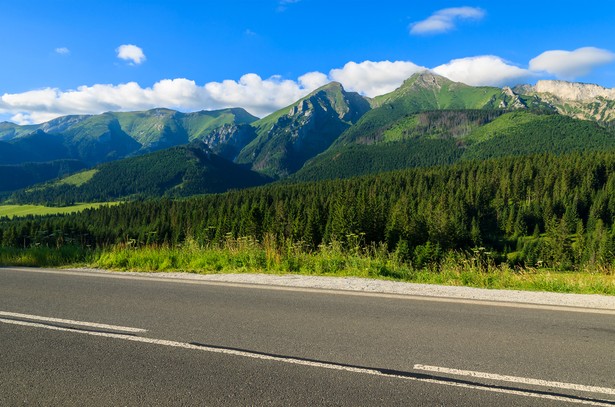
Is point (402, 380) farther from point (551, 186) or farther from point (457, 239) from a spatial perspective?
point (551, 186)

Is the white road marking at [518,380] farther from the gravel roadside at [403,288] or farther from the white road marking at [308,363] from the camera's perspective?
the gravel roadside at [403,288]

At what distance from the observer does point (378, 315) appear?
7570 millimetres

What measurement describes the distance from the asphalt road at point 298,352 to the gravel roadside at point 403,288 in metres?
0.73

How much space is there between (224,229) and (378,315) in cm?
7569

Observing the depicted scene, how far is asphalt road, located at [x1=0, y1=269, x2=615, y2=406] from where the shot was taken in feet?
15.0

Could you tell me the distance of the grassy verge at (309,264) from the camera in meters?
10.6

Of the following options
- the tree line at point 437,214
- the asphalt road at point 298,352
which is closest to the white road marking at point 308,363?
the asphalt road at point 298,352

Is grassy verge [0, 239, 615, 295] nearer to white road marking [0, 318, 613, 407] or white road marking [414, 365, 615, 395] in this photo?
white road marking [414, 365, 615, 395]

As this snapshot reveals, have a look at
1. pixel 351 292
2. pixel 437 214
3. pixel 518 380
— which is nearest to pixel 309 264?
pixel 351 292

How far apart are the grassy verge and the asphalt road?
110 inches

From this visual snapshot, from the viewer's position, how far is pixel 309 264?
42.0 feet

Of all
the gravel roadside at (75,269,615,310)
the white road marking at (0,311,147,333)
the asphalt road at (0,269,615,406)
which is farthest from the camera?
the gravel roadside at (75,269,615,310)

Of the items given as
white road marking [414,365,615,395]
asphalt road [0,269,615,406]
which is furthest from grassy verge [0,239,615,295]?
white road marking [414,365,615,395]

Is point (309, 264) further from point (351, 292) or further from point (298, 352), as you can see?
point (298, 352)
